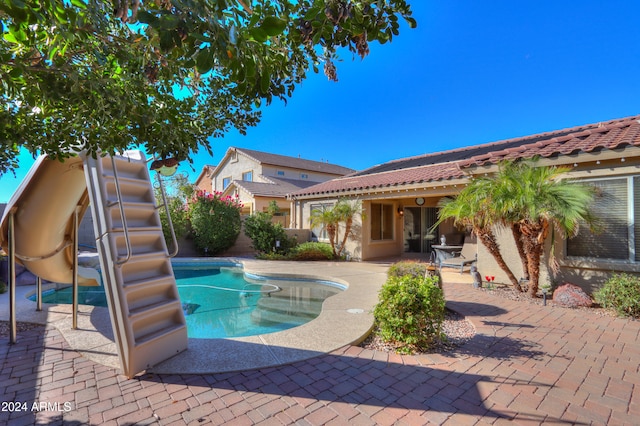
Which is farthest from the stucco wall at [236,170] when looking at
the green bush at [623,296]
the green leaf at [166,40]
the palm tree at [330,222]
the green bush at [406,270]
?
the green leaf at [166,40]

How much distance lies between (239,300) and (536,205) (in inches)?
306

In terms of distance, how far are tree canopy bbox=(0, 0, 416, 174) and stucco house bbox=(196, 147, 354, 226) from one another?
20761 millimetres

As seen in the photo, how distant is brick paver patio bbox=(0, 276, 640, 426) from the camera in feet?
9.40

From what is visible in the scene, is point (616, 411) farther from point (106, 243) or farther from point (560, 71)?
point (560, 71)

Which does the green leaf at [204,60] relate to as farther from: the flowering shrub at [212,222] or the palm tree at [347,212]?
the flowering shrub at [212,222]

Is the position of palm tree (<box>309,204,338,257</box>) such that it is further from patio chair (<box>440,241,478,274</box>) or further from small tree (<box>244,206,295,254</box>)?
patio chair (<box>440,241,478,274</box>)

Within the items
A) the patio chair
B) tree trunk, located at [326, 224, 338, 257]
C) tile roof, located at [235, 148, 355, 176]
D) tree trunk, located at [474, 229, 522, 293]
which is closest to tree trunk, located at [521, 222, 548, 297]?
tree trunk, located at [474, 229, 522, 293]

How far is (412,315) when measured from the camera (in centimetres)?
445

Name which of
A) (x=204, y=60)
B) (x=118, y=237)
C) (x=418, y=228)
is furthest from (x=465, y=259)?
(x=204, y=60)

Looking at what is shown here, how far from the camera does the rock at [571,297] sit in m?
6.57

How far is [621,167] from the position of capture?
6.87 meters

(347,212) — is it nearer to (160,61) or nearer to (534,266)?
(534,266)

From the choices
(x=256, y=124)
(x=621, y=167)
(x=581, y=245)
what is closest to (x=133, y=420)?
(x=256, y=124)

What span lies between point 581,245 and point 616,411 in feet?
18.9
